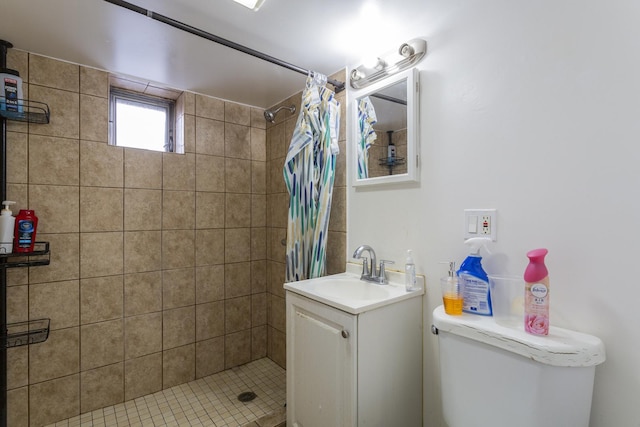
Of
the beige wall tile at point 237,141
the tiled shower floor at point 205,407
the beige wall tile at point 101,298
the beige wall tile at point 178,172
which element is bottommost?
the tiled shower floor at point 205,407

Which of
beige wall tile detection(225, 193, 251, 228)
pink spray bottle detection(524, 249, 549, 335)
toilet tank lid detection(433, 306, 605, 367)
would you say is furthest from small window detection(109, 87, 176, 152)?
pink spray bottle detection(524, 249, 549, 335)

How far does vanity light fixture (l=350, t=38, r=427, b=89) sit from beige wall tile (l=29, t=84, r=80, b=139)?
5.28 ft

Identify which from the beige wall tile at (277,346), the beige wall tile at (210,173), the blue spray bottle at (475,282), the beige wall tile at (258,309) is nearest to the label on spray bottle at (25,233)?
the beige wall tile at (210,173)

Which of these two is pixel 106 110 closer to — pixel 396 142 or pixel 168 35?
pixel 168 35

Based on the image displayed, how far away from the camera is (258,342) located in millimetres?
2447

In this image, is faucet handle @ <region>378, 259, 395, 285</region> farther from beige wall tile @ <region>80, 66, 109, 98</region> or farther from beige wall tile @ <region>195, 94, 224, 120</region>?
beige wall tile @ <region>80, 66, 109, 98</region>

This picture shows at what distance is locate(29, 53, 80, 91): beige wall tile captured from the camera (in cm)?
163

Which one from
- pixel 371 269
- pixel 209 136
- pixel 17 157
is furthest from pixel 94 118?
pixel 371 269

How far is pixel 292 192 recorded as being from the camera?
1817 millimetres

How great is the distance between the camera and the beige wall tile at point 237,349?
2287mm

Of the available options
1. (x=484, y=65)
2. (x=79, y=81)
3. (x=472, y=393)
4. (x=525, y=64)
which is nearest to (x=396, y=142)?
(x=484, y=65)

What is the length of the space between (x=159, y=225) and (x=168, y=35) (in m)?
1.15

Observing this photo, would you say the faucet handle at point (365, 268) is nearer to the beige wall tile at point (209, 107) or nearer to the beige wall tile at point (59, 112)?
the beige wall tile at point (209, 107)

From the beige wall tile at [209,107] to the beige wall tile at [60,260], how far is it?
1107 mm
